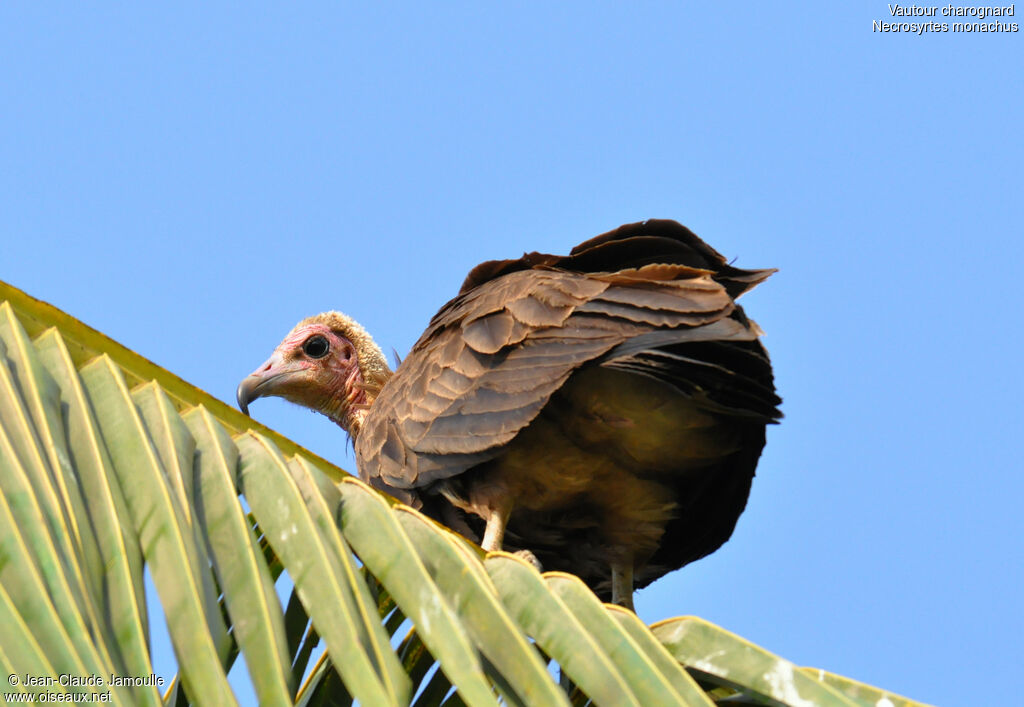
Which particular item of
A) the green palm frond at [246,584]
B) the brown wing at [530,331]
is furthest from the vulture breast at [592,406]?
the green palm frond at [246,584]

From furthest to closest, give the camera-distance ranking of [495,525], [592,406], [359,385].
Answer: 1. [359,385]
2. [495,525]
3. [592,406]

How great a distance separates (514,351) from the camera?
454 centimetres

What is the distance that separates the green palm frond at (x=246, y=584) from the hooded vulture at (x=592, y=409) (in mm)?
1290

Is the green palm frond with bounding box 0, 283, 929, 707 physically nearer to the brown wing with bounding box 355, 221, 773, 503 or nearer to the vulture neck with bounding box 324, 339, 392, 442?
Result: the brown wing with bounding box 355, 221, 773, 503

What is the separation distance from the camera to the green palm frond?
228cm

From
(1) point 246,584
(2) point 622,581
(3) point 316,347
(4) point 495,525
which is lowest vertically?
(2) point 622,581

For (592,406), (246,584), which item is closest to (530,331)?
(592,406)

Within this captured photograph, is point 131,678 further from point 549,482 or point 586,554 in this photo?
point 586,554

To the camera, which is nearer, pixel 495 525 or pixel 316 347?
pixel 495 525

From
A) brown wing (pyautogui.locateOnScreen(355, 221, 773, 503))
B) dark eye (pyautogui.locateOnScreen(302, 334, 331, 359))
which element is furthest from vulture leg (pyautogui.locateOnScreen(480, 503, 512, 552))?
dark eye (pyautogui.locateOnScreen(302, 334, 331, 359))

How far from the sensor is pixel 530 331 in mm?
4496

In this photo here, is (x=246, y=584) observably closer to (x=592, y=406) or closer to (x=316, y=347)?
(x=592, y=406)

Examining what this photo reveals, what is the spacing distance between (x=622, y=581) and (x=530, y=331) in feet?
4.52

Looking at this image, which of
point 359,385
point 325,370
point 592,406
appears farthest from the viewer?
point 325,370
